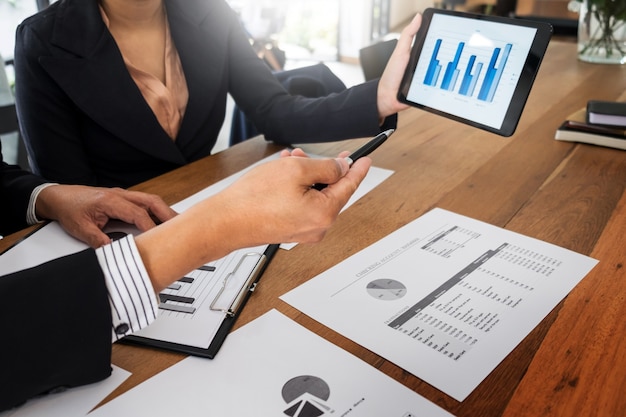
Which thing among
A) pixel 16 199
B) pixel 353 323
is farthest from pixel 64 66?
pixel 353 323

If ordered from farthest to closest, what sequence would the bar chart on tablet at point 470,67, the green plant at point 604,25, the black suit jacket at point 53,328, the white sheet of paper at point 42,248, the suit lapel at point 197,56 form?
the green plant at point 604,25 < the suit lapel at point 197,56 < the bar chart on tablet at point 470,67 < the white sheet of paper at point 42,248 < the black suit jacket at point 53,328

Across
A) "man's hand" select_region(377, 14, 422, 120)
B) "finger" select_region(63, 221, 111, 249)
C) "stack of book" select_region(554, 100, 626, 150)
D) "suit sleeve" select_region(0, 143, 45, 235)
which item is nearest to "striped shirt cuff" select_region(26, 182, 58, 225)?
"suit sleeve" select_region(0, 143, 45, 235)

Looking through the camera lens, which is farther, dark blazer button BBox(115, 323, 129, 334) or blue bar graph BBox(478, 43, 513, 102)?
blue bar graph BBox(478, 43, 513, 102)

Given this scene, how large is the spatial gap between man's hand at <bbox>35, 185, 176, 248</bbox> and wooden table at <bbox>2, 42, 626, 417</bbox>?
12 cm

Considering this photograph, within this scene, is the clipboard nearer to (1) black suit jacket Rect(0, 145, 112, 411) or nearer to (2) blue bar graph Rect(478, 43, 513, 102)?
(1) black suit jacket Rect(0, 145, 112, 411)

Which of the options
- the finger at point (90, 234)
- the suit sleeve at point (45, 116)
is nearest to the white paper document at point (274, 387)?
the finger at point (90, 234)

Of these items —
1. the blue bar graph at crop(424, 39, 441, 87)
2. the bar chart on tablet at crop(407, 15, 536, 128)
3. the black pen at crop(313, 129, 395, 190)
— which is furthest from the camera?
the blue bar graph at crop(424, 39, 441, 87)

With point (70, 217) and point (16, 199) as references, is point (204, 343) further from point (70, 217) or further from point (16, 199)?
point (16, 199)

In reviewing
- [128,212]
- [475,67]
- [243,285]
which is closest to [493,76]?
[475,67]

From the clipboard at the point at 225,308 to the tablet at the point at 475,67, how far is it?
0.45 meters

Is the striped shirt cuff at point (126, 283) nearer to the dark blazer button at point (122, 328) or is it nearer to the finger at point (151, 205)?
the dark blazer button at point (122, 328)

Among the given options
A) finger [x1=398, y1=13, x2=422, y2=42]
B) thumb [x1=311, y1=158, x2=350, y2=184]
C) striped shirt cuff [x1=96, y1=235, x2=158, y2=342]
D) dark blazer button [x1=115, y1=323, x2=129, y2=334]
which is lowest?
dark blazer button [x1=115, y1=323, x2=129, y2=334]

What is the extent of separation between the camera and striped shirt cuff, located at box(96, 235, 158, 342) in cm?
56

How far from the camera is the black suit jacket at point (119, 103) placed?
3.59 ft
